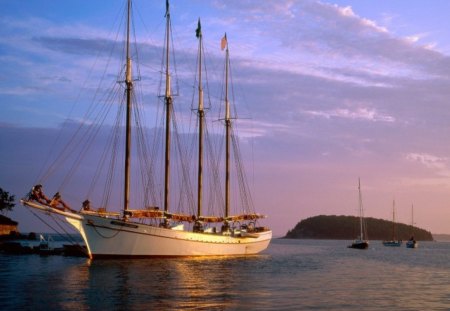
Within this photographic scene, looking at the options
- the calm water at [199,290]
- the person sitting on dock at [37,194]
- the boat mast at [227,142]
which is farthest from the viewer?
the boat mast at [227,142]

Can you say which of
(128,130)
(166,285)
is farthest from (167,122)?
(166,285)

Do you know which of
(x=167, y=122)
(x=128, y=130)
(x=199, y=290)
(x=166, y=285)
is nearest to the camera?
(x=199, y=290)

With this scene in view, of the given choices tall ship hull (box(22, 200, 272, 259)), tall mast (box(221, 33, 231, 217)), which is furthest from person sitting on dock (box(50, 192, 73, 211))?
tall mast (box(221, 33, 231, 217))

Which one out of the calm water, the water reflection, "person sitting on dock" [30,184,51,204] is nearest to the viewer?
the calm water

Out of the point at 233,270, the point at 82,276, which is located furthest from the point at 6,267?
the point at 233,270

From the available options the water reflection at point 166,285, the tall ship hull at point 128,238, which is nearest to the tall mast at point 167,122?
the tall ship hull at point 128,238

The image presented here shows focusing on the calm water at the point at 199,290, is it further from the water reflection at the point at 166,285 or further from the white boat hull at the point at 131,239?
the white boat hull at the point at 131,239

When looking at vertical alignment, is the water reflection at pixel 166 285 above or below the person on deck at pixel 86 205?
below

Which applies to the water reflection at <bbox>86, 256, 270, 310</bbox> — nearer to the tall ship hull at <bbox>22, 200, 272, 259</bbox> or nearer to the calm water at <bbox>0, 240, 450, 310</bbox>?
the calm water at <bbox>0, 240, 450, 310</bbox>

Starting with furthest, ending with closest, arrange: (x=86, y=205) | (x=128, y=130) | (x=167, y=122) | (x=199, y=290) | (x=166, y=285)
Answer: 1. (x=167, y=122)
2. (x=128, y=130)
3. (x=86, y=205)
4. (x=166, y=285)
5. (x=199, y=290)

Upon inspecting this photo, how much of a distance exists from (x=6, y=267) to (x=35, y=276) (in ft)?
32.7

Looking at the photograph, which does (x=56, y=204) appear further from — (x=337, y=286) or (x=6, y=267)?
(x=337, y=286)

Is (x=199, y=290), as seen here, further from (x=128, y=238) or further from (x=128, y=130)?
(x=128, y=130)

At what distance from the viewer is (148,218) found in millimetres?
58906
